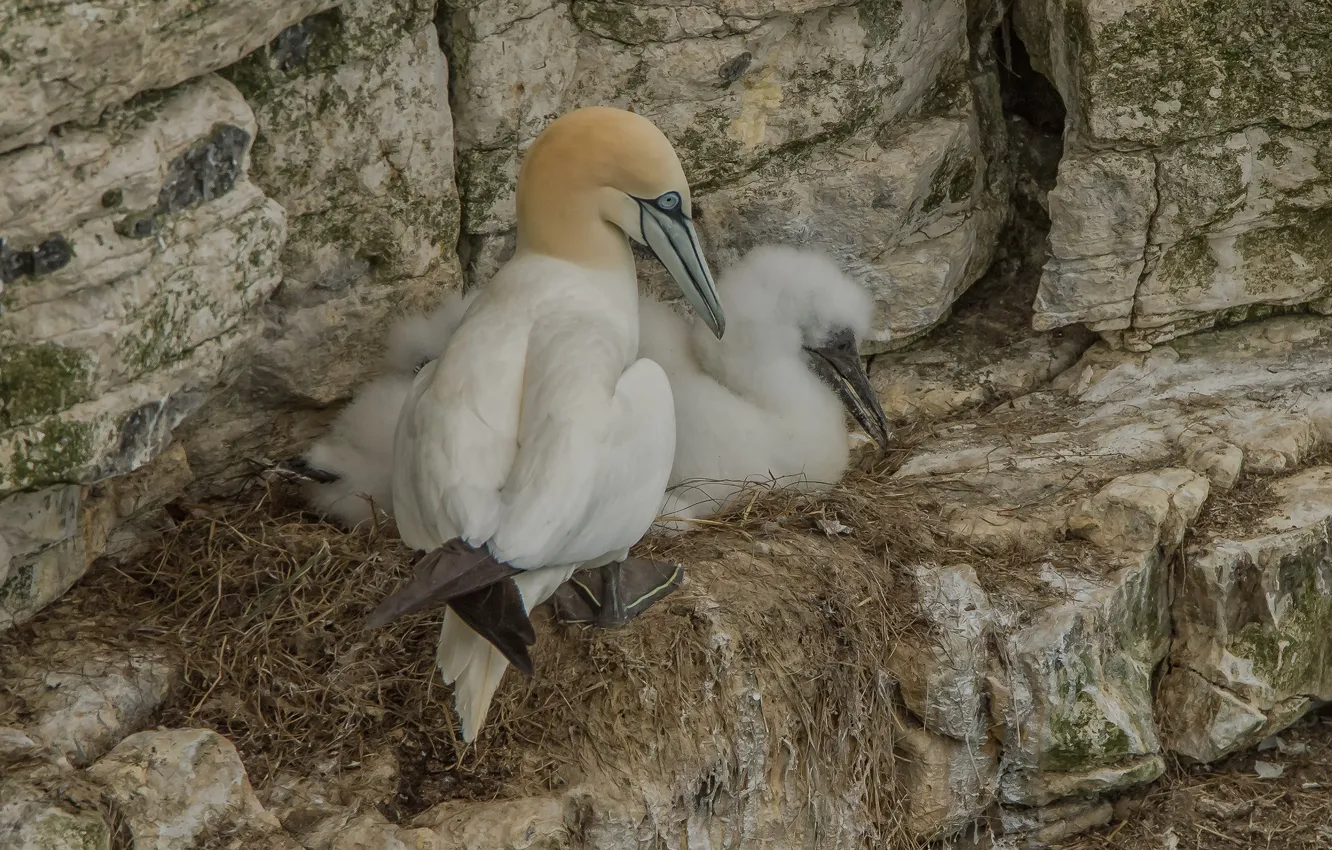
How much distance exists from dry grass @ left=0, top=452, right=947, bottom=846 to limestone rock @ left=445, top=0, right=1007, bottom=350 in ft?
3.26

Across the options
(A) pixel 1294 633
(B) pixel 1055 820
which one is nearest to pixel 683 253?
(B) pixel 1055 820

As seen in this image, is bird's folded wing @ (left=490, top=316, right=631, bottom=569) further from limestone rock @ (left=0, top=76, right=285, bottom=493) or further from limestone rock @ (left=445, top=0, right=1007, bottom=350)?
limestone rock @ (left=445, top=0, right=1007, bottom=350)

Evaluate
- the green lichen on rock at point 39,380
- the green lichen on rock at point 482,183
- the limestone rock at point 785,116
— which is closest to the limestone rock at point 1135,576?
the limestone rock at point 785,116

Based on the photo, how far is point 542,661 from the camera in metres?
4.20

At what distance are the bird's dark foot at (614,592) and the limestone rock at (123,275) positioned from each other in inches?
40.6

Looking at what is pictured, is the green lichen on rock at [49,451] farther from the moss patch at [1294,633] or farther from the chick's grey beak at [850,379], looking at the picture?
the moss patch at [1294,633]

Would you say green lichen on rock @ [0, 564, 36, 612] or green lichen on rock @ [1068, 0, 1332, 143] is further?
green lichen on rock @ [1068, 0, 1332, 143]

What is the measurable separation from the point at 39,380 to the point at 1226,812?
3.31 meters

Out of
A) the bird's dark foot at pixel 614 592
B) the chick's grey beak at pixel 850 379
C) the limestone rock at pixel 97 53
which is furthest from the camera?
the chick's grey beak at pixel 850 379

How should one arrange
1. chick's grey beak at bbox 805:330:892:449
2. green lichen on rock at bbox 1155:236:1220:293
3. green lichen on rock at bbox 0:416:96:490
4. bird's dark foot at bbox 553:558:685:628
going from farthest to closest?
green lichen on rock at bbox 1155:236:1220:293, chick's grey beak at bbox 805:330:892:449, bird's dark foot at bbox 553:558:685:628, green lichen on rock at bbox 0:416:96:490

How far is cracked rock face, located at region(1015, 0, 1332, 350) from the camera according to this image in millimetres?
4891

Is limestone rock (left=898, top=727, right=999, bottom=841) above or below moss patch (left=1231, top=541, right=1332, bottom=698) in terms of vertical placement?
below

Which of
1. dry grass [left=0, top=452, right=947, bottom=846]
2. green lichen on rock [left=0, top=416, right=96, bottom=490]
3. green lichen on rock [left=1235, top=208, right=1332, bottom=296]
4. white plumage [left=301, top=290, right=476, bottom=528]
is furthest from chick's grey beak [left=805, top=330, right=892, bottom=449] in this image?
green lichen on rock [left=0, top=416, right=96, bottom=490]

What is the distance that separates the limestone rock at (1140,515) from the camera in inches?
183
